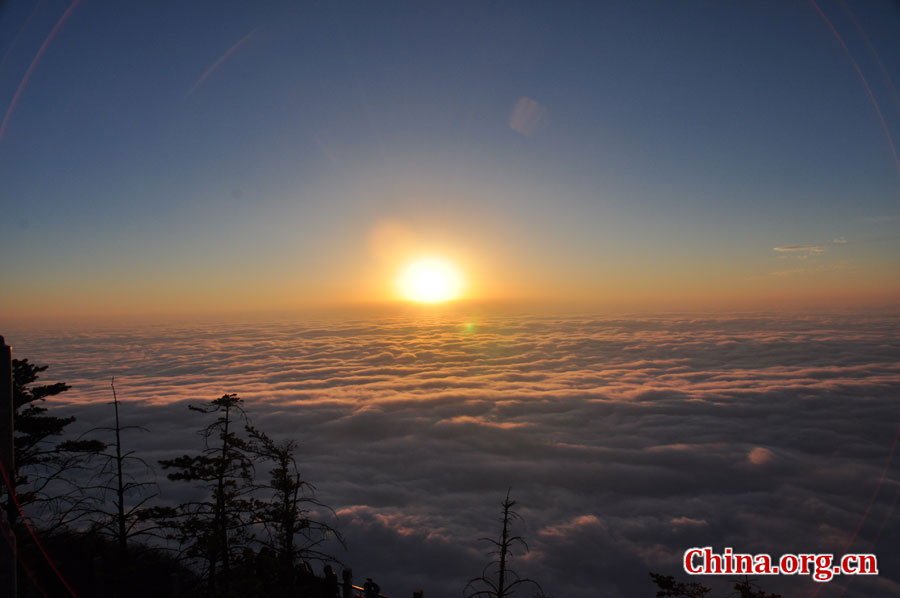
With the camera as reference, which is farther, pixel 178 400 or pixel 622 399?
pixel 622 399

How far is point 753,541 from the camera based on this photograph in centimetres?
5016

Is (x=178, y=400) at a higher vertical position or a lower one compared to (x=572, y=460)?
higher

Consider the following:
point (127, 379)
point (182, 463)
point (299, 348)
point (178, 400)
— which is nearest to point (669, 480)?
point (182, 463)

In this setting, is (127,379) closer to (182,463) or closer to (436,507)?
(436,507)

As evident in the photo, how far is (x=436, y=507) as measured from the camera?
186 feet

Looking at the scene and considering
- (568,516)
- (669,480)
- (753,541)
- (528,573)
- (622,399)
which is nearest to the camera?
(528,573)

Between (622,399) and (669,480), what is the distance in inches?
1697

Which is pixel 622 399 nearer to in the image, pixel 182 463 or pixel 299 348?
pixel 182 463

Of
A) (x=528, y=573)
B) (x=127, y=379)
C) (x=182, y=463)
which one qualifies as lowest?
(x=528, y=573)

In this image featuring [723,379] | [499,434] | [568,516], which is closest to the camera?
[568,516]

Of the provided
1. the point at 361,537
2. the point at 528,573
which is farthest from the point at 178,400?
the point at 528,573

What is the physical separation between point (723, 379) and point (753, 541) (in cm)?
9557

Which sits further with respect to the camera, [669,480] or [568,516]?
[669,480]

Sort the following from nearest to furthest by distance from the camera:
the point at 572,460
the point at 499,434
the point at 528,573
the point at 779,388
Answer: the point at 528,573
the point at 572,460
the point at 499,434
the point at 779,388
